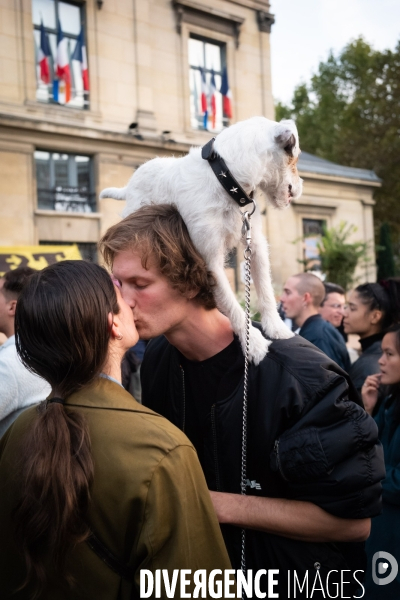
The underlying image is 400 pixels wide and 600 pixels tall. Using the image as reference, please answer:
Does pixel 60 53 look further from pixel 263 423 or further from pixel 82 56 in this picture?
pixel 263 423

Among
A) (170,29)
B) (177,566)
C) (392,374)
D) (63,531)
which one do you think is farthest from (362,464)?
(170,29)

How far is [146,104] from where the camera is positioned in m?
→ 16.6

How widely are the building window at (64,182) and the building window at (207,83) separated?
158 inches

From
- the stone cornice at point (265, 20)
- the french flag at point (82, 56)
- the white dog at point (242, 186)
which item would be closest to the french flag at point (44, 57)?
the french flag at point (82, 56)

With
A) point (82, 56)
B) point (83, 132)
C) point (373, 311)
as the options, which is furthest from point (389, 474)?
point (82, 56)

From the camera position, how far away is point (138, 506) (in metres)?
1.45

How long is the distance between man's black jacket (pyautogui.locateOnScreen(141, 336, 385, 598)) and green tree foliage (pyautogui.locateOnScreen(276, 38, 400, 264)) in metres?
28.9

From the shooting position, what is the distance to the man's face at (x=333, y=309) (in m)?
7.20

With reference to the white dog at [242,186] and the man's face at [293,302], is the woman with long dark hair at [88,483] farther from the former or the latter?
the man's face at [293,302]

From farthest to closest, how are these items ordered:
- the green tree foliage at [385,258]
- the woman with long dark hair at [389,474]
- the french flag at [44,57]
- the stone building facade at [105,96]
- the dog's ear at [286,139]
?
the green tree foliage at [385,258], the french flag at [44,57], the stone building facade at [105,96], the woman with long dark hair at [389,474], the dog's ear at [286,139]

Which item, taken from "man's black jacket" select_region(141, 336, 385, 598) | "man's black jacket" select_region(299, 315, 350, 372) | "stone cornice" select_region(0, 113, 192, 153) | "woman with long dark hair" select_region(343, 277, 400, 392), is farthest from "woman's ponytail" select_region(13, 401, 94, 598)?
"stone cornice" select_region(0, 113, 192, 153)

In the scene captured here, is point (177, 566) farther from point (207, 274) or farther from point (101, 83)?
point (101, 83)

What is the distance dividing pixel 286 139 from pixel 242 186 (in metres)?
0.22

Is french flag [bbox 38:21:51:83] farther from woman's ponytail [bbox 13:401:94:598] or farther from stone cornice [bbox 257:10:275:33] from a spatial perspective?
woman's ponytail [bbox 13:401:94:598]
